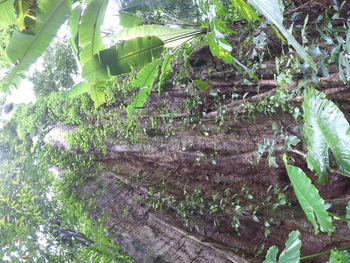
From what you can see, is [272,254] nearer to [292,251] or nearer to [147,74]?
[292,251]

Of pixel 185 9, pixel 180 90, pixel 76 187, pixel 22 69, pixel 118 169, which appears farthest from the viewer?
pixel 185 9

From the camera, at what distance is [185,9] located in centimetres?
498

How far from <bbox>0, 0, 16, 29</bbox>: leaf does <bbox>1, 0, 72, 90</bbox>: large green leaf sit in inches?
4.1

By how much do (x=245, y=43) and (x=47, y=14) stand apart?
5.30ft

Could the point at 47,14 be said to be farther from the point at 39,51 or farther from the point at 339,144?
the point at 339,144

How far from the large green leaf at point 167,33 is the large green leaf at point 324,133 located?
130cm

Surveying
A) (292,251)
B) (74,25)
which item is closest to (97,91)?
(74,25)

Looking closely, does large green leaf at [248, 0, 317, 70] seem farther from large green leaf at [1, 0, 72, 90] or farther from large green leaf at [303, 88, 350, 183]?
large green leaf at [1, 0, 72, 90]

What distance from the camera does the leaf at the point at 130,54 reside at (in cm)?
232

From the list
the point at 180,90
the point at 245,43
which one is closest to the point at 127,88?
the point at 180,90

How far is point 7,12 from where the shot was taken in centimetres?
179

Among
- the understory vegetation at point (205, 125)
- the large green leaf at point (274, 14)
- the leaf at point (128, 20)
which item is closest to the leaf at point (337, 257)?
the understory vegetation at point (205, 125)

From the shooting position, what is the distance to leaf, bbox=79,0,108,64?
6.69 ft

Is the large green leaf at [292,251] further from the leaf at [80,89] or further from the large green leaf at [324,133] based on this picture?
the leaf at [80,89]
